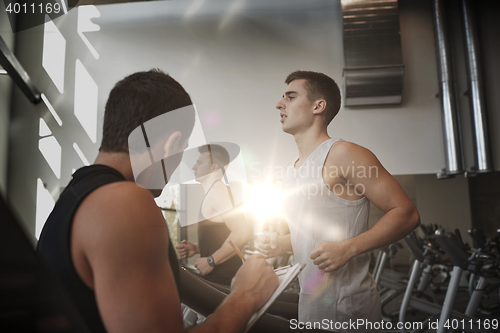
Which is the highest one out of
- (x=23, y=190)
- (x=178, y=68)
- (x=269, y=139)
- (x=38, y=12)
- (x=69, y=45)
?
(x=38, y=12)

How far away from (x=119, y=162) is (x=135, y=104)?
0.42ft

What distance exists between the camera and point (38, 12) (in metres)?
3.52

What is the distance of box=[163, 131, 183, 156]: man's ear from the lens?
2.31 feet

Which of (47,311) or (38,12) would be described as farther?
(38,12)

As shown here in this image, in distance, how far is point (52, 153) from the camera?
10.2 feet

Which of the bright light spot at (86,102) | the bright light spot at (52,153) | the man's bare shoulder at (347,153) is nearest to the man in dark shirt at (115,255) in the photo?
the man's bare shoulder at (347,153)

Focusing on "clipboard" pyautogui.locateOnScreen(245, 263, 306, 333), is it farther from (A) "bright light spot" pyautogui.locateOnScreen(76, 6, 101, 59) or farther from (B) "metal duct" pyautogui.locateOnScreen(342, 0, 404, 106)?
(A) "bright light spot" pyautogui.locateOnScreen(76, 6, 101, 59)

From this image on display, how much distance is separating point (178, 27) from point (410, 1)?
255cm

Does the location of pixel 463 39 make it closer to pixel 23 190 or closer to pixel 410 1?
pixel 410 1

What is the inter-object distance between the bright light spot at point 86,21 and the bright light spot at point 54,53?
22cm

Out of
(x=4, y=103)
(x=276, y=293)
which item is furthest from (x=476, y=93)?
(x=4, y=103)

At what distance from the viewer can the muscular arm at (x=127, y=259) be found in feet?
1.61

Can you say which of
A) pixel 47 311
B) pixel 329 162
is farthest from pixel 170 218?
pixel 47 311

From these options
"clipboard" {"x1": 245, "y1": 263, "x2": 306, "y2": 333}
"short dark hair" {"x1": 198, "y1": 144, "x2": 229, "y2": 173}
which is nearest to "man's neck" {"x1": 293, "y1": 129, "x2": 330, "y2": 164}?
"clipboard" {"x1": 245, "y1": 263, "x2": 306, "y2": 333}
